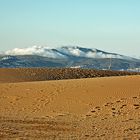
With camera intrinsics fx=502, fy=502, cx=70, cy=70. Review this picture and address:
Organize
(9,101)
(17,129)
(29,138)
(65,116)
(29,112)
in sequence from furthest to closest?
(9,101) → (29,112) → (65,116) → (17,129) → (29,138)

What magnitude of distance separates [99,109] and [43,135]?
963 centimetres

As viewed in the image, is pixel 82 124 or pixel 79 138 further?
pixel 82 124

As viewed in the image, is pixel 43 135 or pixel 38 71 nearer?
pixel 43 135

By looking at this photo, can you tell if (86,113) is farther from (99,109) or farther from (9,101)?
(9,101)

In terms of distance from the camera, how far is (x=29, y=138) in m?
16.1

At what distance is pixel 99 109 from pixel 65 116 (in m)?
2.65

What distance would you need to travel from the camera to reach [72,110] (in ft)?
87.0

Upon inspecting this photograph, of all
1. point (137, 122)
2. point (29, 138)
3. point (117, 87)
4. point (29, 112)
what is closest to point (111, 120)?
point (137, 122)

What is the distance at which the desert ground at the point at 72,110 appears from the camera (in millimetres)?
17688

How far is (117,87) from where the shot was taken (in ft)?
105

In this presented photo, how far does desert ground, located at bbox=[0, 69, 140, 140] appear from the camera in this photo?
17.7 meters

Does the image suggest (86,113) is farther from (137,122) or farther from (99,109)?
(137,122)

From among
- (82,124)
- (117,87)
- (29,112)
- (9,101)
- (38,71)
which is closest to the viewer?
(82,124)

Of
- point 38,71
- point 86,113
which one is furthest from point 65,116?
point 38,71
